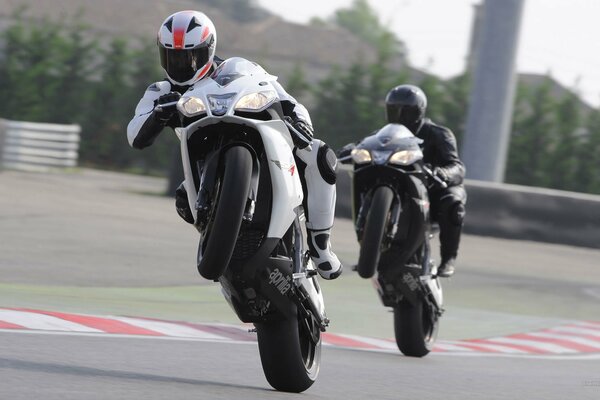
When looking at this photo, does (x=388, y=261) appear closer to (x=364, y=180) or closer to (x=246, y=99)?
(x=364, y=180)

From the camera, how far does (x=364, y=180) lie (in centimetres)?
979

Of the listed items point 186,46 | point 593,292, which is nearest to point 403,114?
point 186,46

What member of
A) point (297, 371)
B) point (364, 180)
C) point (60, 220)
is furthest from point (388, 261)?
point (60, 220)

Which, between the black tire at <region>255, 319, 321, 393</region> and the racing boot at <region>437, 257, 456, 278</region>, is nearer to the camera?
the black tire at <region>255, 319, 321, 393</region>

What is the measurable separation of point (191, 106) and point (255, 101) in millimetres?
307

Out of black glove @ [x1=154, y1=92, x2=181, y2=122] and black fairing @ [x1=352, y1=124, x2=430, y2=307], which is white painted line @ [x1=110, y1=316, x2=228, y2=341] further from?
black glove @ [x1=154, y1=92, x2=181, y2=122]

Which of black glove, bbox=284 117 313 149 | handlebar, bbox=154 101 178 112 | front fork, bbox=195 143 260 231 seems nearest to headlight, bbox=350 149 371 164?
black glove, bbox=284 117 313 149

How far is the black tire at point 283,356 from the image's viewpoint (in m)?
6.92

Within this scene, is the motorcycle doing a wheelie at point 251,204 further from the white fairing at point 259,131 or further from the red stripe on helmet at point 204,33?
the red stripe on helmet at point 204,33

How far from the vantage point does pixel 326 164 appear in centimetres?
741

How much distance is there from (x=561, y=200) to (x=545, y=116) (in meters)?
8.85

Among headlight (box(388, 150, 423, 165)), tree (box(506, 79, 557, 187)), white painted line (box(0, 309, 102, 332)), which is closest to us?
white painted line (box(0, 309, 102, 332))

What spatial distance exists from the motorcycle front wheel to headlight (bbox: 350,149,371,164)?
114 inches

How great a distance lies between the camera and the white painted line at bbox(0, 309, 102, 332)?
8.91 m
